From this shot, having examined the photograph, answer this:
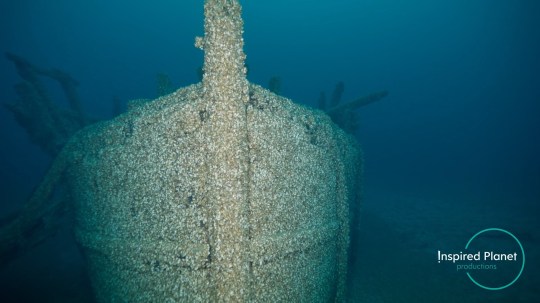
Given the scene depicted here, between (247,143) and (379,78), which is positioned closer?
(247,143)

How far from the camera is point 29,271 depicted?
290 inches

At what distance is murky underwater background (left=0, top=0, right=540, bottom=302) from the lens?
822 cm

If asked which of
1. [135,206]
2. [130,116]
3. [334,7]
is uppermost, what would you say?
[334,7]

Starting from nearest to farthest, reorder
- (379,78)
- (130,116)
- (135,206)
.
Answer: (135,206) < (130,116) < (379,78)

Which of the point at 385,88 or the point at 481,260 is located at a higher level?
the point at 385,88

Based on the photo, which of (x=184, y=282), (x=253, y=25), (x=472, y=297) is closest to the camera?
(x=184, y=282)

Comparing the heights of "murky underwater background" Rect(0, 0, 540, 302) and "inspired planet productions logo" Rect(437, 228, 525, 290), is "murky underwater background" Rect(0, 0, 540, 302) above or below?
above

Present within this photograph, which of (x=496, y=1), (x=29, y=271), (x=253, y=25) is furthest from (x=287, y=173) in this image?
(x=253, y=25)

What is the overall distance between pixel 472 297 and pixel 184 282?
277 inches

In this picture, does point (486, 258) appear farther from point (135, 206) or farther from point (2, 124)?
point (2, 124)

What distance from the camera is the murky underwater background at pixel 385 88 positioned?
324 inches

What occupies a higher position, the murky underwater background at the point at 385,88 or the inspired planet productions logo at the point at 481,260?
the murky underwater background at the point at 385,88

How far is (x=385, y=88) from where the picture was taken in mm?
126062

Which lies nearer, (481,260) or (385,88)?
(481,260)
